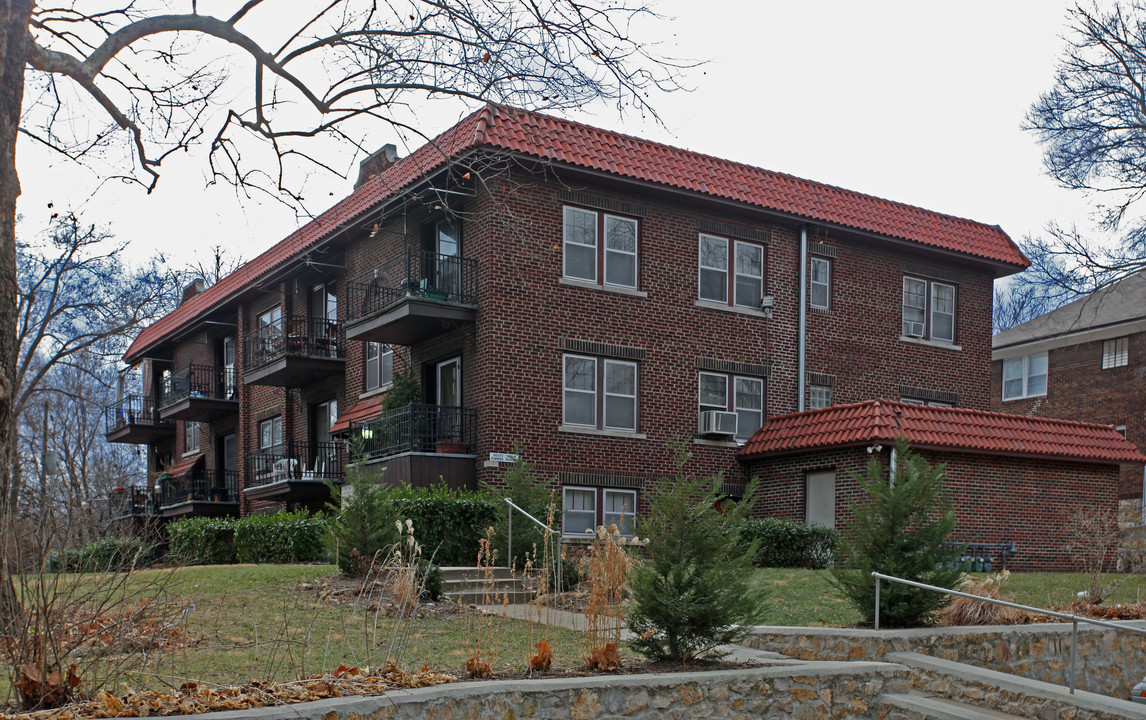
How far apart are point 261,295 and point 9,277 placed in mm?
20297

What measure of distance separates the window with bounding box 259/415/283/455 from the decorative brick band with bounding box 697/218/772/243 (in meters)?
11.9

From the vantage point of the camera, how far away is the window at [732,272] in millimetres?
22703

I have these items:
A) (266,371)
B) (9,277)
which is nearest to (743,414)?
(266,371)

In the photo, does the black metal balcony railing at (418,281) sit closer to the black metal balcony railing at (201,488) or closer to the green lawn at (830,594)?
the green lawn at (830,594)

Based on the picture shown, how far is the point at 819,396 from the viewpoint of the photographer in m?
24.0

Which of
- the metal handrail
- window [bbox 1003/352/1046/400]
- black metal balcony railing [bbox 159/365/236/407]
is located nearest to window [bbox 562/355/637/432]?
the metal handrail

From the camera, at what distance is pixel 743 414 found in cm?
2300

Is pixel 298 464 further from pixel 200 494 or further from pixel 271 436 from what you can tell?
pixel 200 494

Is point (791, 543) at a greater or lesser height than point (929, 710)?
greater

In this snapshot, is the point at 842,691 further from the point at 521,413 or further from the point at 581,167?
the point at 581,167

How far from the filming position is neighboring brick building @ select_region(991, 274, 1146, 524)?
30.3 metres

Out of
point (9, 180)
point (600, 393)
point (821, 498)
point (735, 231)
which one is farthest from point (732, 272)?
point (9, 180)

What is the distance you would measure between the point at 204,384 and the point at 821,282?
18.2 meters

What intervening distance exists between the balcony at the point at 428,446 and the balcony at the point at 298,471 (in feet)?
9.36
